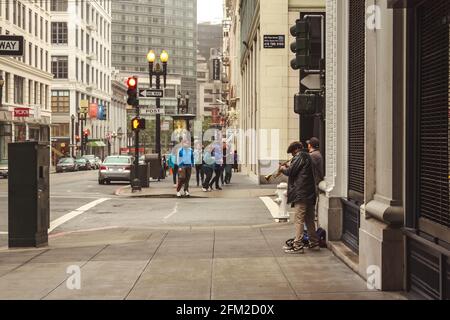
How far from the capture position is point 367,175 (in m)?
8.04

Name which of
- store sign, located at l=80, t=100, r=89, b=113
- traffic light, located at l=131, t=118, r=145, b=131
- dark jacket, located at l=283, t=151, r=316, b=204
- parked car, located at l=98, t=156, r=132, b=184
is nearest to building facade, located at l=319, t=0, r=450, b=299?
dark jacket, located at l=283, t=151, r=316, b=204

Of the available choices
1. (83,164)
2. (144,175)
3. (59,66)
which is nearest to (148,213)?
(144,175)

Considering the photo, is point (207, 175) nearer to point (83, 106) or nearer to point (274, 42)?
point (274, 42)

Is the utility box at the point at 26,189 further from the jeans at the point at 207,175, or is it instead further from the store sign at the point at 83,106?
the store sign at the point at 83,106

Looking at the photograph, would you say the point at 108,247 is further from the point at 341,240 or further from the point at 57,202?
the point at 57,202

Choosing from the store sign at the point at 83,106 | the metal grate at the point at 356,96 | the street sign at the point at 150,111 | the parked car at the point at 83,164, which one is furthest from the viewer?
the store sign at the point at 83,106

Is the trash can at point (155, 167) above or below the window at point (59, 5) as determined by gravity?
below

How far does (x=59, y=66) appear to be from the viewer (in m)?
86.2

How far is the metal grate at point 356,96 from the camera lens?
977 centimetres

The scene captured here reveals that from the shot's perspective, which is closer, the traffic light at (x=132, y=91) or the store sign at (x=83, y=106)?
the traffic light at (x=132, y=91)

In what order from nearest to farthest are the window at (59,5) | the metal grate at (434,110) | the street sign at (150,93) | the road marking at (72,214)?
the metal grate at (434,110)
the road marking at (72,214)
the street sign at (150,93)
the window at (59,5)

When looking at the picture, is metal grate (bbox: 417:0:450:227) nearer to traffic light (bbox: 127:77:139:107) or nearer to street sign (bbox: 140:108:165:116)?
traffic light (bbox: 127:77:139:107)

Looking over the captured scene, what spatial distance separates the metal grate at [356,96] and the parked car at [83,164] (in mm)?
55216

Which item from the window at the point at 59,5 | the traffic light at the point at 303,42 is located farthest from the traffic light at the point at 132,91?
the window at the point at 59,5
